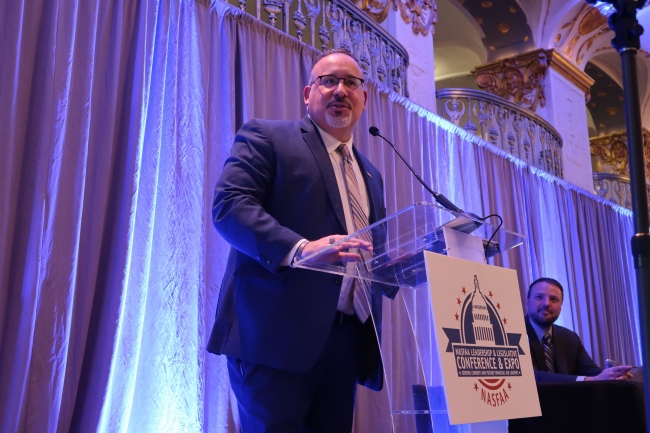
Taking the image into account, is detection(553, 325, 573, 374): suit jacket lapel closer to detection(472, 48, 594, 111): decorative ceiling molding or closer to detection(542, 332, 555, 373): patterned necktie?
detection(542, 332, 555, 373): patterned necktie

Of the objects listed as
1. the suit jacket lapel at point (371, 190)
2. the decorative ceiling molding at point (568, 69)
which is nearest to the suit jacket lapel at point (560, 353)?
the suit jacket lapel at point (371, 190)

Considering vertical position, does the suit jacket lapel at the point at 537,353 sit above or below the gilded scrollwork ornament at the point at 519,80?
below

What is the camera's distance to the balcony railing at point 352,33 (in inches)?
174

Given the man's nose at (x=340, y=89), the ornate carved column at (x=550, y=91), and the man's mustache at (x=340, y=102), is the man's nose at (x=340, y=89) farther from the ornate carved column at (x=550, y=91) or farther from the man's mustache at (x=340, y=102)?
the ornate carved column at (x=550, y=91)

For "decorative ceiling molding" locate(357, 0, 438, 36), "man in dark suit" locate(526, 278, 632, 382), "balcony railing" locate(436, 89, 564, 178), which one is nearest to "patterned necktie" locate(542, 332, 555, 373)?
"man in dark suit" locate(526, 278, 632, 382)

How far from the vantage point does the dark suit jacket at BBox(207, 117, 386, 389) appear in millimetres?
1625

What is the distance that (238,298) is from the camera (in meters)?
1.72

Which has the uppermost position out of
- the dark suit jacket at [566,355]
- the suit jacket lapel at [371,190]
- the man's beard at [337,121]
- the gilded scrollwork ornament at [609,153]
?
the gilded scrollwork ornament at [609,153]

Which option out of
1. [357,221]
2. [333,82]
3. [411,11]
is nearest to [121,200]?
[333,82]

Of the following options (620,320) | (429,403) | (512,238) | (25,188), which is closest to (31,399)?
(25,188)

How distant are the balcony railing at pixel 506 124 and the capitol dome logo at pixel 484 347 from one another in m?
4.92

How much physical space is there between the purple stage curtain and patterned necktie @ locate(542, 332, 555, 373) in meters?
0.99

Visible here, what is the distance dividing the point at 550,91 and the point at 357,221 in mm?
7594

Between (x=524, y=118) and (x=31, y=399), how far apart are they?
6178 millimetres
